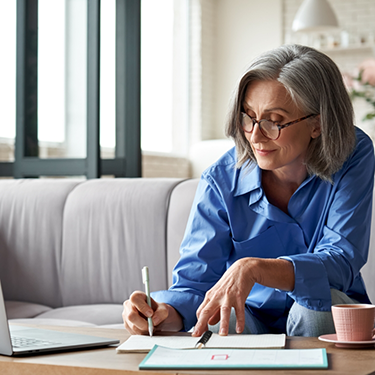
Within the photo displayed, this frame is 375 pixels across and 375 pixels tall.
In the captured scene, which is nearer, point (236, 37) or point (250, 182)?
point (250, 182)

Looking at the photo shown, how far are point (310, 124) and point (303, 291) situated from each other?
17.2 inches

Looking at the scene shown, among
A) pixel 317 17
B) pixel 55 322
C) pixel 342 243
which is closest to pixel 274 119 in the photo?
pixel 342 243

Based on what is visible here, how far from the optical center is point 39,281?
2506mm

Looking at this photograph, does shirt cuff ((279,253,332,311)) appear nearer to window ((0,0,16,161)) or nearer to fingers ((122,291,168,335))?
fingers ((122,291,168,335))

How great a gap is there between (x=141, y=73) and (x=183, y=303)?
4.61m

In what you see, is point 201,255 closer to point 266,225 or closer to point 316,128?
point 266,225

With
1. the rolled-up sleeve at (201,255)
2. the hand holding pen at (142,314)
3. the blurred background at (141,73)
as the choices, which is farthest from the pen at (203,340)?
the blurred background at (141,73)

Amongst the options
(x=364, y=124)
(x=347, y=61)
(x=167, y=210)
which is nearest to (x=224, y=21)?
(x=347, y=61)

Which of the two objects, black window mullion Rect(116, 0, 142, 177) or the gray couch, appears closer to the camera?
the gray couch

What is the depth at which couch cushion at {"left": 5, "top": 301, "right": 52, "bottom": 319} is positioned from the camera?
2.24 metres

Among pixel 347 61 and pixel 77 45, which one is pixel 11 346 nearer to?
pixel 77 45

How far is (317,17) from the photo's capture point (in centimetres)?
470

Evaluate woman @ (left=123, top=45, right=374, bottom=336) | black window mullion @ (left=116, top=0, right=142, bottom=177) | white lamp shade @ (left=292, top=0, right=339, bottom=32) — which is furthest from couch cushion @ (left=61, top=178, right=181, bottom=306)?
white lamp shade @ (left=292, top=0, right=339, bottom=32)

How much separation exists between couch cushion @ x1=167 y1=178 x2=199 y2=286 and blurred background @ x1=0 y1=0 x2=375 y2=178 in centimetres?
53
